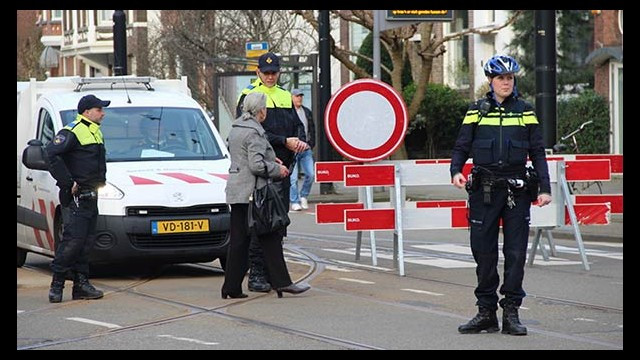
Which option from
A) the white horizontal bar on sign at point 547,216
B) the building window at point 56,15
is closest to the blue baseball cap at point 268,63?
the white horizontal bar on sign at point 547,216

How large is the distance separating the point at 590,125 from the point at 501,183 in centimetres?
2436

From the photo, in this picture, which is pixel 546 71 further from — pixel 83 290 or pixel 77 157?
pixel 83 290

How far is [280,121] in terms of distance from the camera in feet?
39.9

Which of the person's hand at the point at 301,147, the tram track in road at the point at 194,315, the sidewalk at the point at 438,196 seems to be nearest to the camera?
the tram track in road at the point at 194,315

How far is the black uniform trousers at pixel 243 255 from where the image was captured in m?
11.5

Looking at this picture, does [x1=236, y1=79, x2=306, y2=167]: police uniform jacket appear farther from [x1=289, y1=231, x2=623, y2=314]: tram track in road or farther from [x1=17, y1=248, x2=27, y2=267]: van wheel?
[x1=17, y1=248, x2=27, y2=267]: van wheel

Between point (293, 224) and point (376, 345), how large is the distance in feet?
36.7

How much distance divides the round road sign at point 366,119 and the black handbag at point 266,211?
236 centimetres

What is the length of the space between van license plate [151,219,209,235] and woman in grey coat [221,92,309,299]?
4.15 feet

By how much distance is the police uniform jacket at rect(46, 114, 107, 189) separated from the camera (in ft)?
38.0

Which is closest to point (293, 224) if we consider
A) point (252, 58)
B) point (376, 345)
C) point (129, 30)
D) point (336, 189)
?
point (336, 189)

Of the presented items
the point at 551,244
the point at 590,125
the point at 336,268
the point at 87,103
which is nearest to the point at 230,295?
the point at 87,103

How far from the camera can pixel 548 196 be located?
963 centimetres

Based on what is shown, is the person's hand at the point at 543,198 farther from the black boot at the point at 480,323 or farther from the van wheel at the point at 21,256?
the van wheel at the point at 21,256
